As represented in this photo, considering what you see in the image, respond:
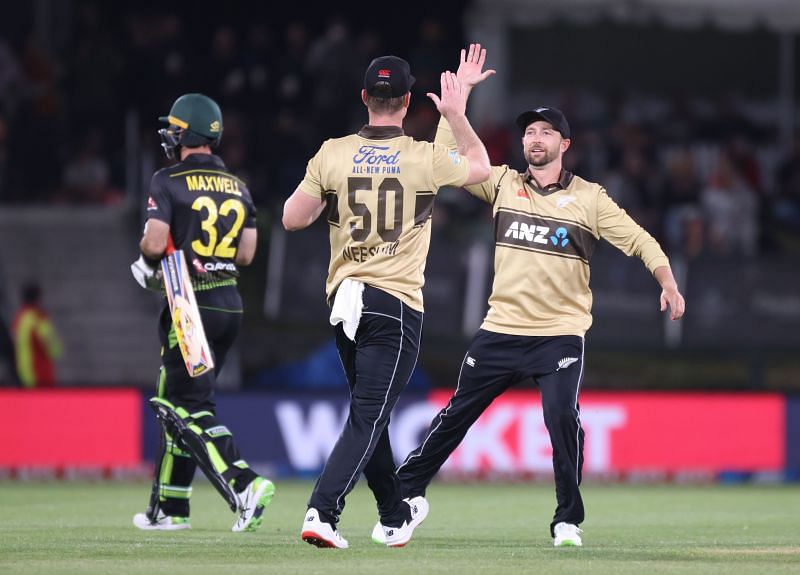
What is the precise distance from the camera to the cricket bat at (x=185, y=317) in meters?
8.95

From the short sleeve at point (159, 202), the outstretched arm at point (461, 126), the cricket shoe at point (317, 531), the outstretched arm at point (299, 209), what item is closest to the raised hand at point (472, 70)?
the outstretched arm at point (461, 126)

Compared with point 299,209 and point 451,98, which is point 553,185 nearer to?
point 451,98

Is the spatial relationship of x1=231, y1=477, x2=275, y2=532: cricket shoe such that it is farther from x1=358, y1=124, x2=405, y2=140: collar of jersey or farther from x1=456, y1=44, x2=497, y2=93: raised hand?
x1=456, y1=44, x2=497, y2=93: raised hand

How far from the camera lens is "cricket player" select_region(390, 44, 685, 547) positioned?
28.7 feet

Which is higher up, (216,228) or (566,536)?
(216,228)

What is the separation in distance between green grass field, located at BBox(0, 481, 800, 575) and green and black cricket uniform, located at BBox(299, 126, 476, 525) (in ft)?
2.38

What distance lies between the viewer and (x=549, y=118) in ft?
29.0

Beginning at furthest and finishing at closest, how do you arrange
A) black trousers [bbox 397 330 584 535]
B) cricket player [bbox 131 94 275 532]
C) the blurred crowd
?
the blurred crowd
cricket player [bbox 131 94 275 532]
black trousers [bbox 397 330 584 535]

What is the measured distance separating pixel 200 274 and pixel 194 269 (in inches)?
1.9

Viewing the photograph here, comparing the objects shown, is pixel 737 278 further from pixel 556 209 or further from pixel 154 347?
pixel 556 209

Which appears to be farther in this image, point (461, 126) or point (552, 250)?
point (552, 250)

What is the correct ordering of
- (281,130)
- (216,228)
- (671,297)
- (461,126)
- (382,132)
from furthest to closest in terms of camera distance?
(281,130)
(216,228)
(671,297)
(382,132)
(461,126)

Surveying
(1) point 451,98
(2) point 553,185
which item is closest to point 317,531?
(1) point 451,98

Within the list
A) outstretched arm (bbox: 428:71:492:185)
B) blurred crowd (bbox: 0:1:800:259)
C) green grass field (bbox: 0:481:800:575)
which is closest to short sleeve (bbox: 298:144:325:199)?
outstretched arm (bbox: 428:71:492:185)
